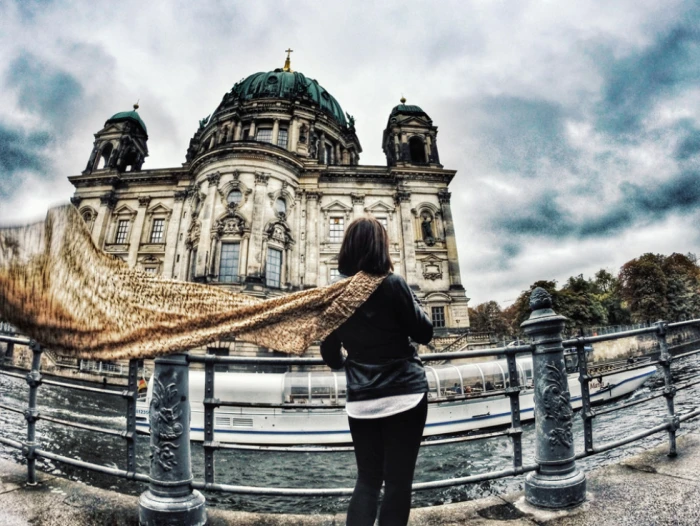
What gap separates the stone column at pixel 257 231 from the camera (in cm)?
2472

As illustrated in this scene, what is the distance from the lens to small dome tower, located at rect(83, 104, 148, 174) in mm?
33344

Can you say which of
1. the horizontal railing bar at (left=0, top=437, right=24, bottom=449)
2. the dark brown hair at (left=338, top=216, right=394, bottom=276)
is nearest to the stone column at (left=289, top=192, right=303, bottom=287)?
the horizontal railing bar at (left=0, top=437, right=24, bottom=449)

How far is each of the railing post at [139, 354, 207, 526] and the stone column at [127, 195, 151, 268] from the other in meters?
30.4

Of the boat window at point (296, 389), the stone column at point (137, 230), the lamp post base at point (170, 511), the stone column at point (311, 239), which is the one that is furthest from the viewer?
the stone column at point (137, 230)

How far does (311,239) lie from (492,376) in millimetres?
18710

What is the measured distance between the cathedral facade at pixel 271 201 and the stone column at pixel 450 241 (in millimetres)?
83

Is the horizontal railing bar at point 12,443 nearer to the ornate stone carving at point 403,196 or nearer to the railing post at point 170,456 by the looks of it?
the railing post at point 170,456

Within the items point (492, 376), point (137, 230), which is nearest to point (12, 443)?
point (492, 376)

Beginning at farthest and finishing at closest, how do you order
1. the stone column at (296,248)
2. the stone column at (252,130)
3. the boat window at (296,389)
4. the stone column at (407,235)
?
1. the stone column at (252,130)
2. the stone column at (407,235)
3. the stone column at (296,248)
4. the boat window at (296,389)

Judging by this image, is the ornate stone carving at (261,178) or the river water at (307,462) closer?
the river water at (307,462)

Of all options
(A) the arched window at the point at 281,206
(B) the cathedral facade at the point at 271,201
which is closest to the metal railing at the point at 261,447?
(B) the cathedral facade at the point at 271,201

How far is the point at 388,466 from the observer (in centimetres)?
179

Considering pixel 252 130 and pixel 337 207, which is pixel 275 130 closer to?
pixel 252 130

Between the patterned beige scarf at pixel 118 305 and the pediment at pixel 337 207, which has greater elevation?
the pediment at pixel 337 207
